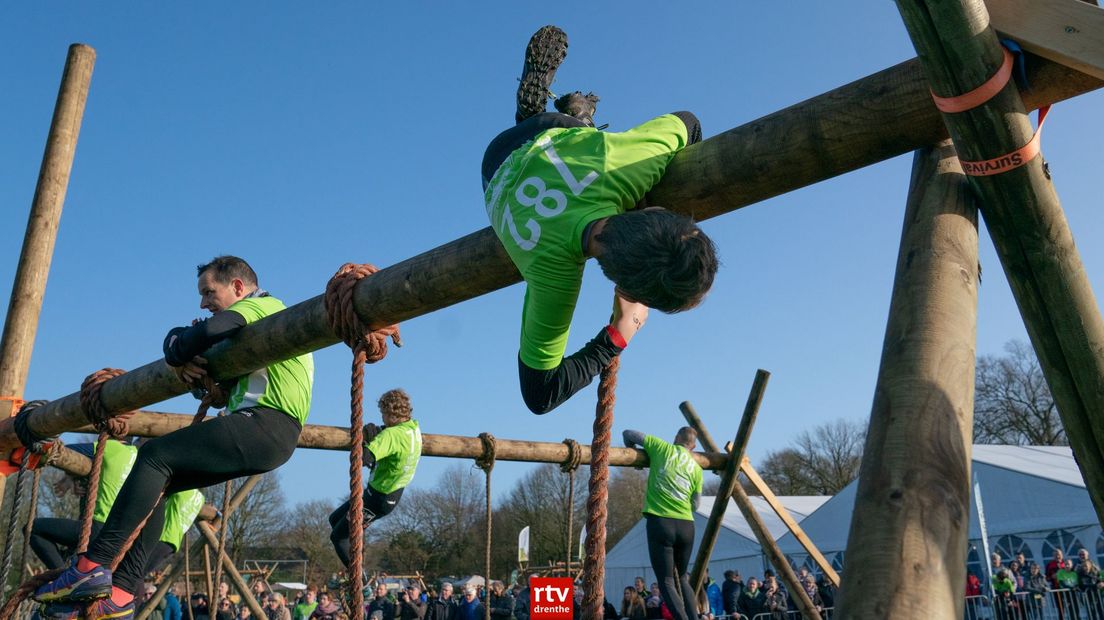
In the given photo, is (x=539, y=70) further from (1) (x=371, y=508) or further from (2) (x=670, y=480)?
(2) (x=670, y=480)

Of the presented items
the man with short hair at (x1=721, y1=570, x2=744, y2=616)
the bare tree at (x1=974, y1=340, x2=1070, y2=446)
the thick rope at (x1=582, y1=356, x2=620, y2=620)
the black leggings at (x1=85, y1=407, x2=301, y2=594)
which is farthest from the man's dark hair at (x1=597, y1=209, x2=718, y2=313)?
the bare tree at (x1=974, y1=340, x2=1070, y2=446)

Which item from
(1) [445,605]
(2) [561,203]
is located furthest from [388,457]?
(1) [445,605]

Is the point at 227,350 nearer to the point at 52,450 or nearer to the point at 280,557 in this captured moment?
the point at 52,450

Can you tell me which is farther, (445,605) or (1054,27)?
(445,605)

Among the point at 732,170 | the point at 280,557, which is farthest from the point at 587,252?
the point at 280,557

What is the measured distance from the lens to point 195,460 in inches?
129

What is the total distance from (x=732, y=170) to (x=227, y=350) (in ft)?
7.63

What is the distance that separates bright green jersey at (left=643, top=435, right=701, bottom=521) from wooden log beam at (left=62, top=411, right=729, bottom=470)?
5.8 inches

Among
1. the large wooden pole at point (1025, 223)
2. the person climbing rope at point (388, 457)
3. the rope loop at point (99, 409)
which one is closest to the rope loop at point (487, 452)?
the person climbing rope at point (388, 457)

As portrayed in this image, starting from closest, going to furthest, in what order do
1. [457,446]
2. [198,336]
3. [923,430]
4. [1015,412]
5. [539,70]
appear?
[923,430] < [539,70] < [198,336] < [457,446] < [1015,412]

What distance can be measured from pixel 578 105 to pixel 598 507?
1.54m

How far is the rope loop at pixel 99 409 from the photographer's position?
4.41 m

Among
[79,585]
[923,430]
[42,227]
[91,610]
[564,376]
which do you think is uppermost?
[42,227]

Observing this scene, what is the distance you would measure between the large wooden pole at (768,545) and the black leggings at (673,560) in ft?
1.78
